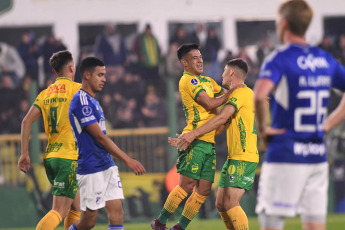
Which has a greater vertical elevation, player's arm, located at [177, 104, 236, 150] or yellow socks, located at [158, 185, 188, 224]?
player's arm, located at [177, 104, 236, 150]

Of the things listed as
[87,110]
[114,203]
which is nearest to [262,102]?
[87,110]

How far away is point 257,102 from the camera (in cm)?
378

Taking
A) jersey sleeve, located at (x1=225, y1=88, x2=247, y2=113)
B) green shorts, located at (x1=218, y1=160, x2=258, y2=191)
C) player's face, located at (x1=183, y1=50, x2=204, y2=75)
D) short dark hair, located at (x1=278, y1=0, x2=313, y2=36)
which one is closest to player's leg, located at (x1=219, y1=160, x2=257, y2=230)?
green shorts, located at (x1=218, y1=160, x2=258, y2=191)

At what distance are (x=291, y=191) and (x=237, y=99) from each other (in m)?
2.40

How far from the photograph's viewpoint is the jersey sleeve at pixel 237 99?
6.09 meters

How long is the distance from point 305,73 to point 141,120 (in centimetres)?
922

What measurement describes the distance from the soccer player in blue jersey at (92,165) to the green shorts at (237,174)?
3.83ft

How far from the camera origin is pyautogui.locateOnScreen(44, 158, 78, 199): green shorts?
19.8 feet

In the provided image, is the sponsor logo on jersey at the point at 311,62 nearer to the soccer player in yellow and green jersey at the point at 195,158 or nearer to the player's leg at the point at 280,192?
the player's leg at the point at 280,192

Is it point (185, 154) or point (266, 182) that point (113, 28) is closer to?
point (185, 154)

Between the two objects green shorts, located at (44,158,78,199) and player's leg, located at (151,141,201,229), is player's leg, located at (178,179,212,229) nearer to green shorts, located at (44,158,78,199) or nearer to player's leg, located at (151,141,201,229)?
player's leg, located at (151,141,201,229)

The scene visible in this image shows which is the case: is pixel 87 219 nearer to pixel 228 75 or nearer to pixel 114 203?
pixel 114 203

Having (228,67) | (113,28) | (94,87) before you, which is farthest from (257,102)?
(113,28)

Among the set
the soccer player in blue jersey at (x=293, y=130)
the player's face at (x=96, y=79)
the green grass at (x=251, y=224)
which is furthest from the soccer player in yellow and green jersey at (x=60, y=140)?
the green grass at (x=251, y=224)
